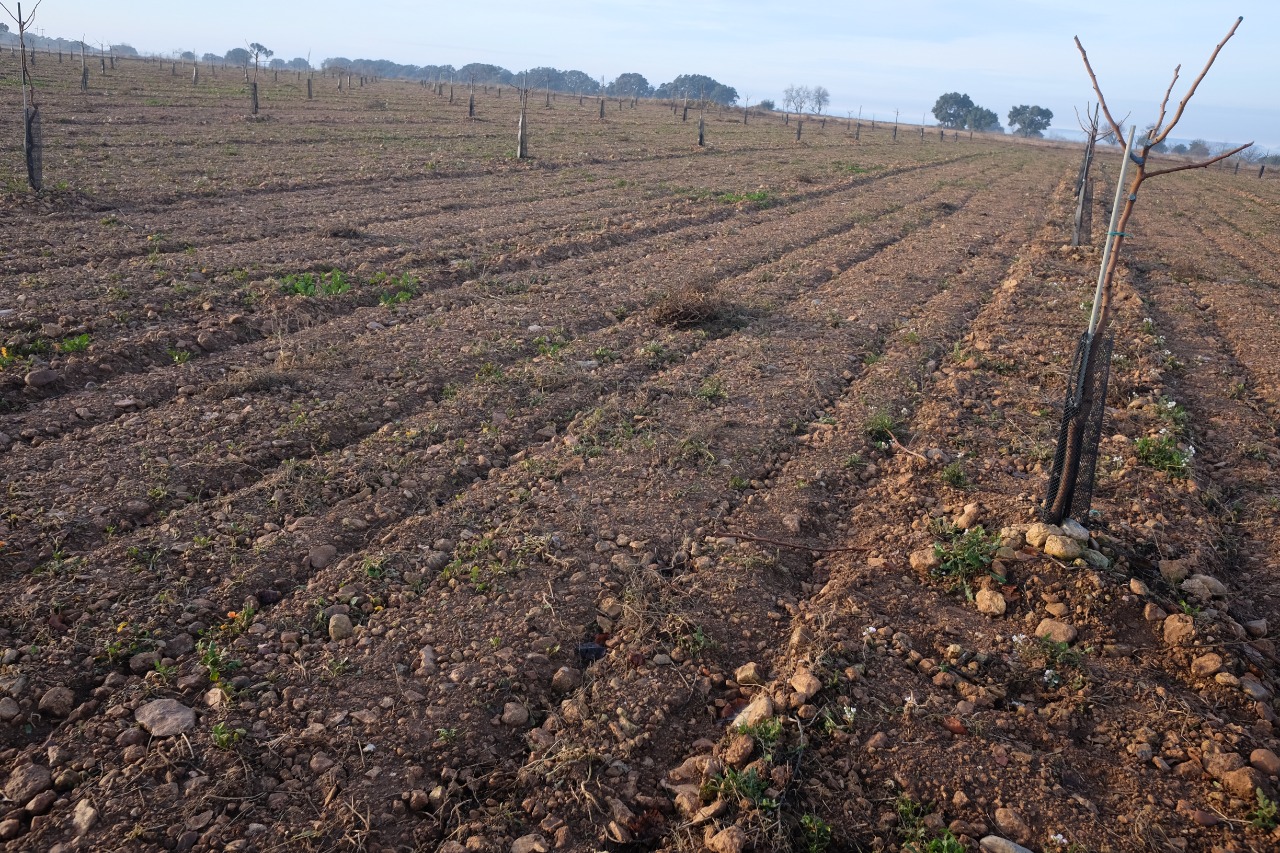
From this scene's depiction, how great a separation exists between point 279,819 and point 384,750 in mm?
406

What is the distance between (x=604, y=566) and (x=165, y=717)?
6.60 ft

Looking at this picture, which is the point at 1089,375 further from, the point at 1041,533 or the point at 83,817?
the point at 83,817

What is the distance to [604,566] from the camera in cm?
420

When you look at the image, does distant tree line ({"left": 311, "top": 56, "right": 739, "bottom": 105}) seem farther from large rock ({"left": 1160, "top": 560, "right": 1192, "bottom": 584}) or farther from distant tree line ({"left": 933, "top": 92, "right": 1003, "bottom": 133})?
large rock ({"left": 1160, "top": 560, "right": 1192, "bottom": 584})

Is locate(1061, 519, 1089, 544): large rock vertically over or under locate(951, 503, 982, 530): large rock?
over

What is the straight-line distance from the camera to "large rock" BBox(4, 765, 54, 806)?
2734mm

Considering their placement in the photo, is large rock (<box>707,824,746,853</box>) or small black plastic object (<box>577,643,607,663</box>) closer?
large rock (<box>707,824,746,853</box>)

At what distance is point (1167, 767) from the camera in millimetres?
3090

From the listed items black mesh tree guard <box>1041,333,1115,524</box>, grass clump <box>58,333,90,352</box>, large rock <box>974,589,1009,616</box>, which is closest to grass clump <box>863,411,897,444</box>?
black mesh tree guard <box>1041,333,1115,524</box>

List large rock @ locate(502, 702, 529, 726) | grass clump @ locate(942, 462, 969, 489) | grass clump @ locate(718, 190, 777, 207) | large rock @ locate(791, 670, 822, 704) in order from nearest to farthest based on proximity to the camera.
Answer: large rock @ locate(502, 702, 529, 726), large rock @ locate(791, 670, 822, 704), grass clump @ locate(942, 462, 969, 489), grass clump @ locate(718, 190, 777, 207)

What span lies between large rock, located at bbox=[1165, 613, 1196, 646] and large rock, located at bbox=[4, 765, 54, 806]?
180 inches

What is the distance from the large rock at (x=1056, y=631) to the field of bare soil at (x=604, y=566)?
0.07 feet

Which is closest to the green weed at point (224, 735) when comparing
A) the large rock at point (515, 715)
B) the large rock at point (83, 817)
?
the large rock at point (83, 817)

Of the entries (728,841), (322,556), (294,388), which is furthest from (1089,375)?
(294,388)
